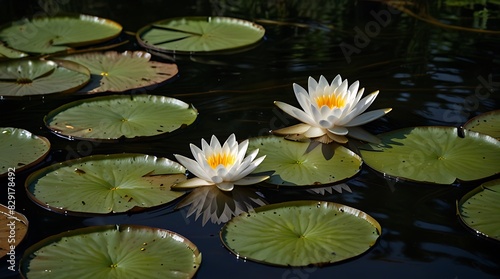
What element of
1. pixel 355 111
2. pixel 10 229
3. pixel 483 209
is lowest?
pixel 10 229

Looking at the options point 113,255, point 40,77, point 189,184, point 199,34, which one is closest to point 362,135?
point 189,184

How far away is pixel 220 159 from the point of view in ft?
8.48

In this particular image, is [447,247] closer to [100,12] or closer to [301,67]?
[301,67]

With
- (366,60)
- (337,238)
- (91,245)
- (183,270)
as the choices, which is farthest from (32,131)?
(366,60)

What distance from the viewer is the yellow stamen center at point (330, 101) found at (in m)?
2.95

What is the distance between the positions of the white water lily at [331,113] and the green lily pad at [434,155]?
4.0 inches

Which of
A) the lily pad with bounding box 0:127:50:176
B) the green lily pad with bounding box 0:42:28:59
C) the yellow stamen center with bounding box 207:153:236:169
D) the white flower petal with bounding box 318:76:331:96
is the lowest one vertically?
the lily pad with bounding box 0:127:50:176

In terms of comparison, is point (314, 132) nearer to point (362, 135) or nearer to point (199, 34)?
point (362, 135)

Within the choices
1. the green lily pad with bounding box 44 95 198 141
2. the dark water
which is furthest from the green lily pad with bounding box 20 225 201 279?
the green lily pad with bounding box 44 95 198 141

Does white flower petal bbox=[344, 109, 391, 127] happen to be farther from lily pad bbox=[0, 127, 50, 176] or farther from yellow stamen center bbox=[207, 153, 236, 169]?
lily pad bbox=[0, 127, 50, 176]

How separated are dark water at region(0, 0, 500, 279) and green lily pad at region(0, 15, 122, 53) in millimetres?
197

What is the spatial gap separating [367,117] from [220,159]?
72 centimetres

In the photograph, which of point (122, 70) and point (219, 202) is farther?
point (122, 70)

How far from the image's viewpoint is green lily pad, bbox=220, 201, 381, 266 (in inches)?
86.7
